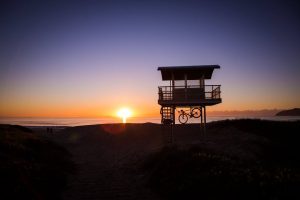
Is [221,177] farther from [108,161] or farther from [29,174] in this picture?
[108,161]

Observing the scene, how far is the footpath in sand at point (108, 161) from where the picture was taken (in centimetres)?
1411

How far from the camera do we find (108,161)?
79.3 ft

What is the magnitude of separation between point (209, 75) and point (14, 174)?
69.4 feet

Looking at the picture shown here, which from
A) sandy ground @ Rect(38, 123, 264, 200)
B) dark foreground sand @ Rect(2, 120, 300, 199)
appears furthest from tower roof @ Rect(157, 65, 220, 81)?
dark foreground sand @ Rect(2, 120, 300, 199)

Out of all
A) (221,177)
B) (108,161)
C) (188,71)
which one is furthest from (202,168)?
(188,71)

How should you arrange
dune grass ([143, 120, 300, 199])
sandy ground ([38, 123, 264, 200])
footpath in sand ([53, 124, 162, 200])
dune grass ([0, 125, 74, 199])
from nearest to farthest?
1. dune grass ([143, 120, 300, 199])
2. dune grass ([0, 125, 74, 199])
3. footpath in sand ([53, 124, 162, 200])
4. sandy ground ([38, 123, 264, 200])

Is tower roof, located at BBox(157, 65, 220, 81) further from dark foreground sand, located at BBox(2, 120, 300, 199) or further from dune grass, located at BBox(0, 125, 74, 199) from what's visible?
dune grass, located at BBox(0, 125, 74, 199)

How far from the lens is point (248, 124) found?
113 ft

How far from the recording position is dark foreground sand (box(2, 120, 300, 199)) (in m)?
11.7

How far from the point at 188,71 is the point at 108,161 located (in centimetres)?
1237

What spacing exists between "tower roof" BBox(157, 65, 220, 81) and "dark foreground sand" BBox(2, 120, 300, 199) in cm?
768

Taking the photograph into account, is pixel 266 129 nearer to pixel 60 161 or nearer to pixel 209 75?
pixel 209 75

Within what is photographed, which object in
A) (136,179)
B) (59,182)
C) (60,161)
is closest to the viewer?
(59,182)

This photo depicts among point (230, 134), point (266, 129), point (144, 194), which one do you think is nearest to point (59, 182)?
point (144, 194)
